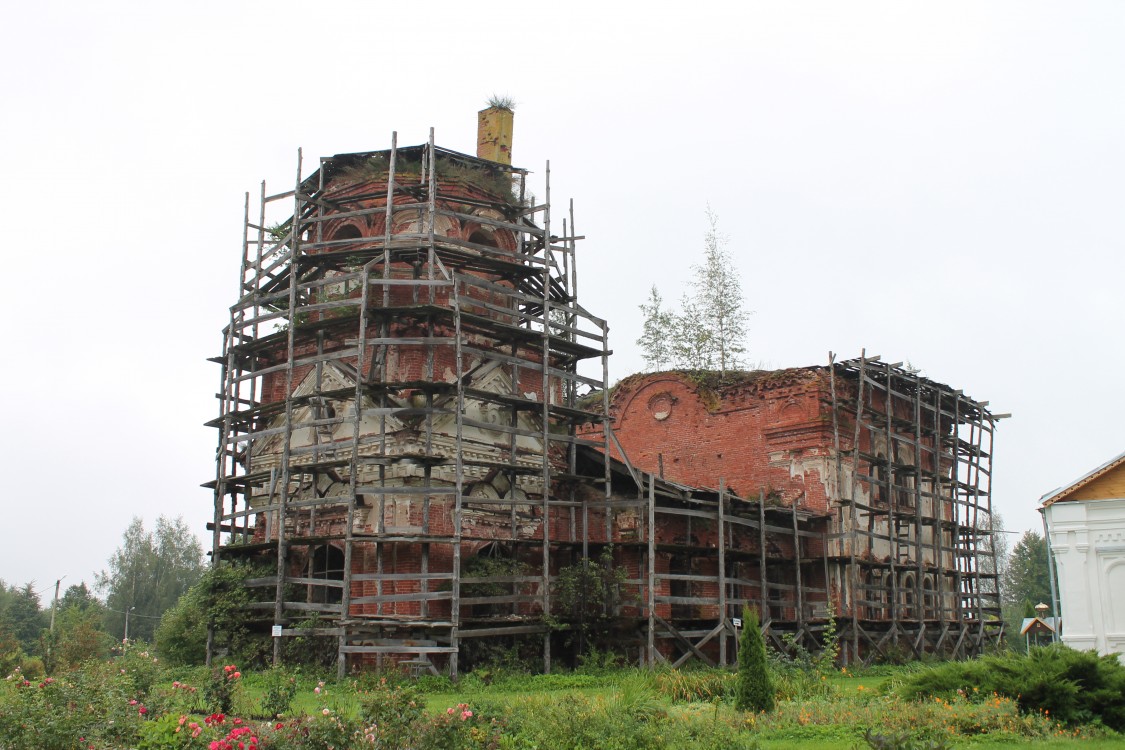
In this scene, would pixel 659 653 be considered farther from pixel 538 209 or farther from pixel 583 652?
pixel 538 209

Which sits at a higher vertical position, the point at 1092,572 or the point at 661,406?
the point at 661,406

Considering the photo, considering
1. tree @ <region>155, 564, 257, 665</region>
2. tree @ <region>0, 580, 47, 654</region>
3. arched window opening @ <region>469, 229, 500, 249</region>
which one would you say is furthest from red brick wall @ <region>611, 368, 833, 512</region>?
tree @ <region>0, 580, 47, 654</region>

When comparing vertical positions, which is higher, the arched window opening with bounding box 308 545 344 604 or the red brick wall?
the red brick wall

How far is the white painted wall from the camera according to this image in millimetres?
18453

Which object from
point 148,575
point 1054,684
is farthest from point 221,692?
point 148,575

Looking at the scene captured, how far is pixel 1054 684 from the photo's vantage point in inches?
488

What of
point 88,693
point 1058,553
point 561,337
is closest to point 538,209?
point 561,337

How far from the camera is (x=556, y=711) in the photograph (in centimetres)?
1123

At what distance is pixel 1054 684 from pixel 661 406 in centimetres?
1690

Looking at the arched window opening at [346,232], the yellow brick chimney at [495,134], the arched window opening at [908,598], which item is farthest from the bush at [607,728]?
the yellow brick chimney at [495,134]

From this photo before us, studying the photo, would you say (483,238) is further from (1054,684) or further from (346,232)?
(1054,684)

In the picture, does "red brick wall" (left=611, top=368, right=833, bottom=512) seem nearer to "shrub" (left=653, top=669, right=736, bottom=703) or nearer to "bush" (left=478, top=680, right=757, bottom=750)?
"shrub" (left=653, top=669, right=736, bottom=703)

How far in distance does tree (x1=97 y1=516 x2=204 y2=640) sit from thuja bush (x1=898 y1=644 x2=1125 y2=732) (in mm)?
47588

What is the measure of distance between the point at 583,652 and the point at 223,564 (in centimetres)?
742
